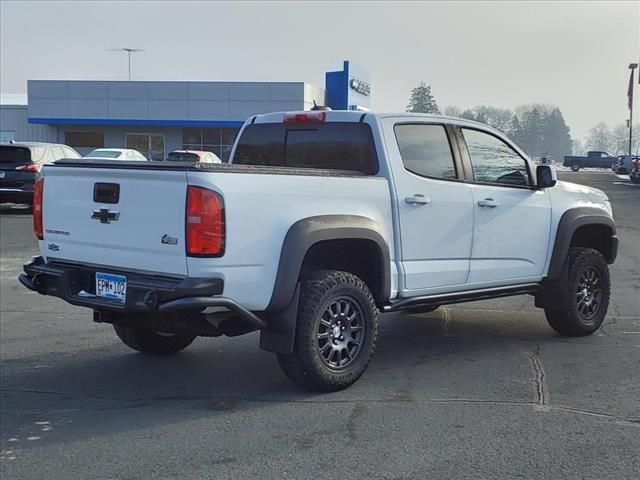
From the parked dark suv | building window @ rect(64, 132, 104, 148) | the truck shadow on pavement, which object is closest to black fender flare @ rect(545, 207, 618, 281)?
the truck shadow on pavement

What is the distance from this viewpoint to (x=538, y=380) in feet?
18.3

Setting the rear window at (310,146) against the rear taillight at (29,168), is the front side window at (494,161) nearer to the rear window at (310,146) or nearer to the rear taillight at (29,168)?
the rear window at (310,146)

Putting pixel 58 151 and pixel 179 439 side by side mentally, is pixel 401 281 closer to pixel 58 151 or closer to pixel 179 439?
pixel 179 439

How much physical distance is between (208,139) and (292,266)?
132 feet

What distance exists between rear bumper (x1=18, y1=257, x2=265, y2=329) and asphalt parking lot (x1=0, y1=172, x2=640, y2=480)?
754 millimetres

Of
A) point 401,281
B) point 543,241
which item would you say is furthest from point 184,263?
point 543,241

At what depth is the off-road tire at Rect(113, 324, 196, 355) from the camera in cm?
622

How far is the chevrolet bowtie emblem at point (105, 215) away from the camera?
482cm

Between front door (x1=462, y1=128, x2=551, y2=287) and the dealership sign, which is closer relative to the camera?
front door (x1=462, y1=128, x2=551, y2=287)

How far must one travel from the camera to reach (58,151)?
66.4ft

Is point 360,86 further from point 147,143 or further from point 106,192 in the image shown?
point 106,192

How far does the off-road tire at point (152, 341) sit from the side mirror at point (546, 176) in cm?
332

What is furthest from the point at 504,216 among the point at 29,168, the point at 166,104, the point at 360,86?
the point at 360,86

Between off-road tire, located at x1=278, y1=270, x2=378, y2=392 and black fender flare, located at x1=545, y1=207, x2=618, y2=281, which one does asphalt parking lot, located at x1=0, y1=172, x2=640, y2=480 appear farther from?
black fender flare, located at x1=545, y1=207, x2=618, y2=281
